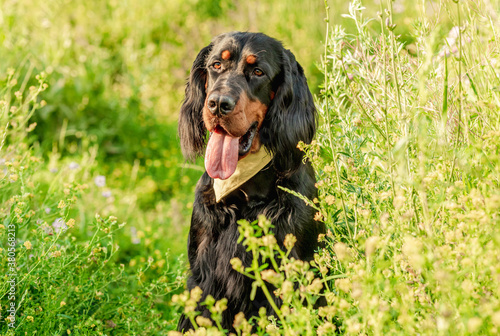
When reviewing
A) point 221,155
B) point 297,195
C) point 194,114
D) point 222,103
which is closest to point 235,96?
point 222,103

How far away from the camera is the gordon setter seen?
238cm

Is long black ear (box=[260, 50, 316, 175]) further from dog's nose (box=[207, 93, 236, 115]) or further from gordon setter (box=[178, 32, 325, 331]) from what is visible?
dog's nose (box=[207, 93, 236, 115])

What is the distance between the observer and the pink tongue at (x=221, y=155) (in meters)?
2.40

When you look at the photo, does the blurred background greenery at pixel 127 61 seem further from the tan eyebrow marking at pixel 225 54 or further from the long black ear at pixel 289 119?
the tan eyebrow marking at pixel 225 54

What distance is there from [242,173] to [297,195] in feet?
2.12

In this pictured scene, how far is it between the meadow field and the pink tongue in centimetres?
34

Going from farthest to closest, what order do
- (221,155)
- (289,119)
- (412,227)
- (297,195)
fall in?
(289,119), (221,155), (297,195), (412,227)

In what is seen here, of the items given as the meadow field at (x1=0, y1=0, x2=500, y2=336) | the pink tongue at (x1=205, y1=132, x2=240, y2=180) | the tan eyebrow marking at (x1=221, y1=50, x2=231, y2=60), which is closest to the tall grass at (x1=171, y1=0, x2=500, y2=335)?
the meadow field at (x1=0, y1=0, x2=500, y2=336)

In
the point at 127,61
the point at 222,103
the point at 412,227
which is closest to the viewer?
the point at 412,227

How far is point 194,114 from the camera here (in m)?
2.82

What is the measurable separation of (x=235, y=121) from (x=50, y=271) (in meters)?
1.05

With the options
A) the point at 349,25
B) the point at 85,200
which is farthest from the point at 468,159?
the point at 349,25

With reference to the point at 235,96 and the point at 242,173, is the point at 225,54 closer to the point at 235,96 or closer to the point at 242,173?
the point at 235,96

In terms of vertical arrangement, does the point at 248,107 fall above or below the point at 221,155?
above
